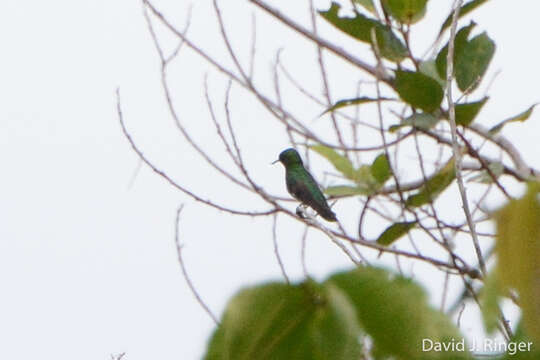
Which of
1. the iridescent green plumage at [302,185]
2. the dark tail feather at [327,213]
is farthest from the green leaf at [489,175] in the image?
the dark tail feather at [327,213]

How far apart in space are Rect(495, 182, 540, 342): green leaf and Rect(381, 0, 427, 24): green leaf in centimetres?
141

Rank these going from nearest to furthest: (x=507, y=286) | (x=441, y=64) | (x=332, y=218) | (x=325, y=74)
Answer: (x=507, y=286), (x=441, y=64), (x=325, y=74), (x=332, y=218)

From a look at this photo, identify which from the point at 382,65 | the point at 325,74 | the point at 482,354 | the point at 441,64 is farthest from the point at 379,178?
the point at 482,354

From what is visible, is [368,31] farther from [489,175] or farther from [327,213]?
[327,213]

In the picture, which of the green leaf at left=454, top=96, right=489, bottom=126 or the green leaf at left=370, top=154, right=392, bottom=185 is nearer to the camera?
the green leaf at left=454, top=96, right=489, bottom=126

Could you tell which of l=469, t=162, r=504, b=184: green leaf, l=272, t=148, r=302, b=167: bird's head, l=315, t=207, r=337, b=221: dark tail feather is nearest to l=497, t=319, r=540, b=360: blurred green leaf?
l=469, t=162, r=504, b=184: green leaf

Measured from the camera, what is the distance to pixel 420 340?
0.36 metres

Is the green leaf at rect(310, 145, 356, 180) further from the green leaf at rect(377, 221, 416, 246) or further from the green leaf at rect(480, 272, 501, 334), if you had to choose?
the green leaf at rect(480, 272, 501, 334)

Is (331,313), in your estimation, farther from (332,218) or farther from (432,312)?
(332,218)

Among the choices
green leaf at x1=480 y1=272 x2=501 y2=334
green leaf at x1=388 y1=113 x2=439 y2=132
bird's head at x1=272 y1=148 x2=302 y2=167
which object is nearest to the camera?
green leaf at x1=480 y1=272 x2=501 y2=334

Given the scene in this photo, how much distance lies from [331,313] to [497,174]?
1422 mm

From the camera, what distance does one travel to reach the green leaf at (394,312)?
36 cm

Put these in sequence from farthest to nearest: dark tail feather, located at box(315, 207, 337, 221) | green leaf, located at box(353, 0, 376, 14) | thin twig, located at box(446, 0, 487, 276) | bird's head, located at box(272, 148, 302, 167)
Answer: bird's head, located at box(272, 148, 302, 167) < dark tail feather, located at box(315, 207, 337, 221) < green leaf, located at box(353, 0, 376, 14) < thin twig, located at box(446, 0, 487, 276)

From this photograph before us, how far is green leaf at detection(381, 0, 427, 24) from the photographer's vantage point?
1733 mm
